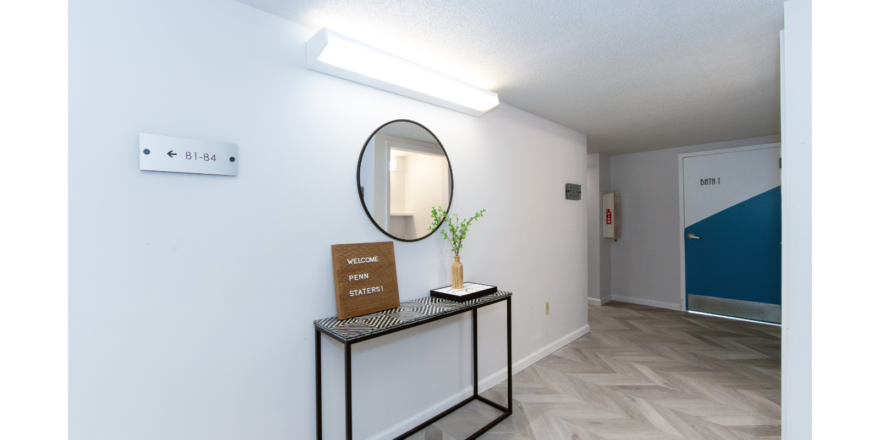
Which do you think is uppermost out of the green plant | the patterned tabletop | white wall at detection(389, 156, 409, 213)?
white wall at detection(389, 156, 409, 213)

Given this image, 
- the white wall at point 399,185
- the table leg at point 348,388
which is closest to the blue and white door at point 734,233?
the white wall at point 399,185

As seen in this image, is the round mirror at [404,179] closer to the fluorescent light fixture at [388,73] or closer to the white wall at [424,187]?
the white wall at [424,187]

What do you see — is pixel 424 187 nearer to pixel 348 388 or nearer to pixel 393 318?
pixel 393 318

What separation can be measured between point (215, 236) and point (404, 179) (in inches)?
40.6

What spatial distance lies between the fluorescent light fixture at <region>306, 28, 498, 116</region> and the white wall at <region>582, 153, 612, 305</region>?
3335 mm

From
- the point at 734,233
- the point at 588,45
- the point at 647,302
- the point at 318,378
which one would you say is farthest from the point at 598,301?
the point at 318,378

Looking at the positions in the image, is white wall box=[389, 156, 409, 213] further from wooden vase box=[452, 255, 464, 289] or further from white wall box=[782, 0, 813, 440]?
white wall box=[782, 0, 813, 440]

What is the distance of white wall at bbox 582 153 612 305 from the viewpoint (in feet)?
17.2

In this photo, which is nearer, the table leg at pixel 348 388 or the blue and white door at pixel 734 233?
the table leg at pixel 348 388

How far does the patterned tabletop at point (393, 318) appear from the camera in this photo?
161 centimetres

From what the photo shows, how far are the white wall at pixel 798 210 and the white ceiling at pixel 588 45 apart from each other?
0.26 metres

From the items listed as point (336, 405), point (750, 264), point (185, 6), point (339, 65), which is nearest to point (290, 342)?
point (336, 405)

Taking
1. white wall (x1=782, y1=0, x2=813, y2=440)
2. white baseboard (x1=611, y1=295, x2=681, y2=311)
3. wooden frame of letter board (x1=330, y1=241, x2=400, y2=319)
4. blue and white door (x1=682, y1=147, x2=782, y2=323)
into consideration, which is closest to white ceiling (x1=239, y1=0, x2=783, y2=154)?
white wall (x1=782, y1=0, x2=813, y2=440)

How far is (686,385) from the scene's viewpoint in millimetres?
2768
